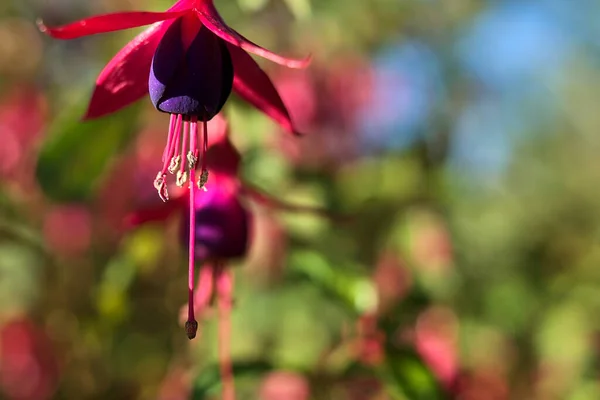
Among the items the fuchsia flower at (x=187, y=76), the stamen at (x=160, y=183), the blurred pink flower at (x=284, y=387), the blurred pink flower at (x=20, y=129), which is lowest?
the blurred pink flower at (x=284, y=387)

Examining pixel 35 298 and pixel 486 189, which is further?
pixel 486 189

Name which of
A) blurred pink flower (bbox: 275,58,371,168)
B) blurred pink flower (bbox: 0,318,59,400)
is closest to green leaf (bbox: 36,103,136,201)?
blurred pink flower (bbox: 0,318,59,400)

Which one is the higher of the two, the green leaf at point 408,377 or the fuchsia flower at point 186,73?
the fuchsia flower at point 186,73

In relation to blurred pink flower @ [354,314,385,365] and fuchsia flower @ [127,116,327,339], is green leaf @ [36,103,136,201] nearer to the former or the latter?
fuchsia flower @ [127,116,327,339]

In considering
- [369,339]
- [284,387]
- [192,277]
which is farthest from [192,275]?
[284,387]

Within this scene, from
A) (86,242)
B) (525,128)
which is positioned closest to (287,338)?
(86,242)

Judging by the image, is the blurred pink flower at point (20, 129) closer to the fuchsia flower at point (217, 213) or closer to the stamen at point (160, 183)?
the fuchsia flower at point (217, 213)

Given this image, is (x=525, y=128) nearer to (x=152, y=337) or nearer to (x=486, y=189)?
(x=486, y=189)

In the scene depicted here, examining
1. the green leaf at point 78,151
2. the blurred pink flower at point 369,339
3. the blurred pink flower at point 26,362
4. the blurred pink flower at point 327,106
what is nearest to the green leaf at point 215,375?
the blurred pink flower at point 369,339
